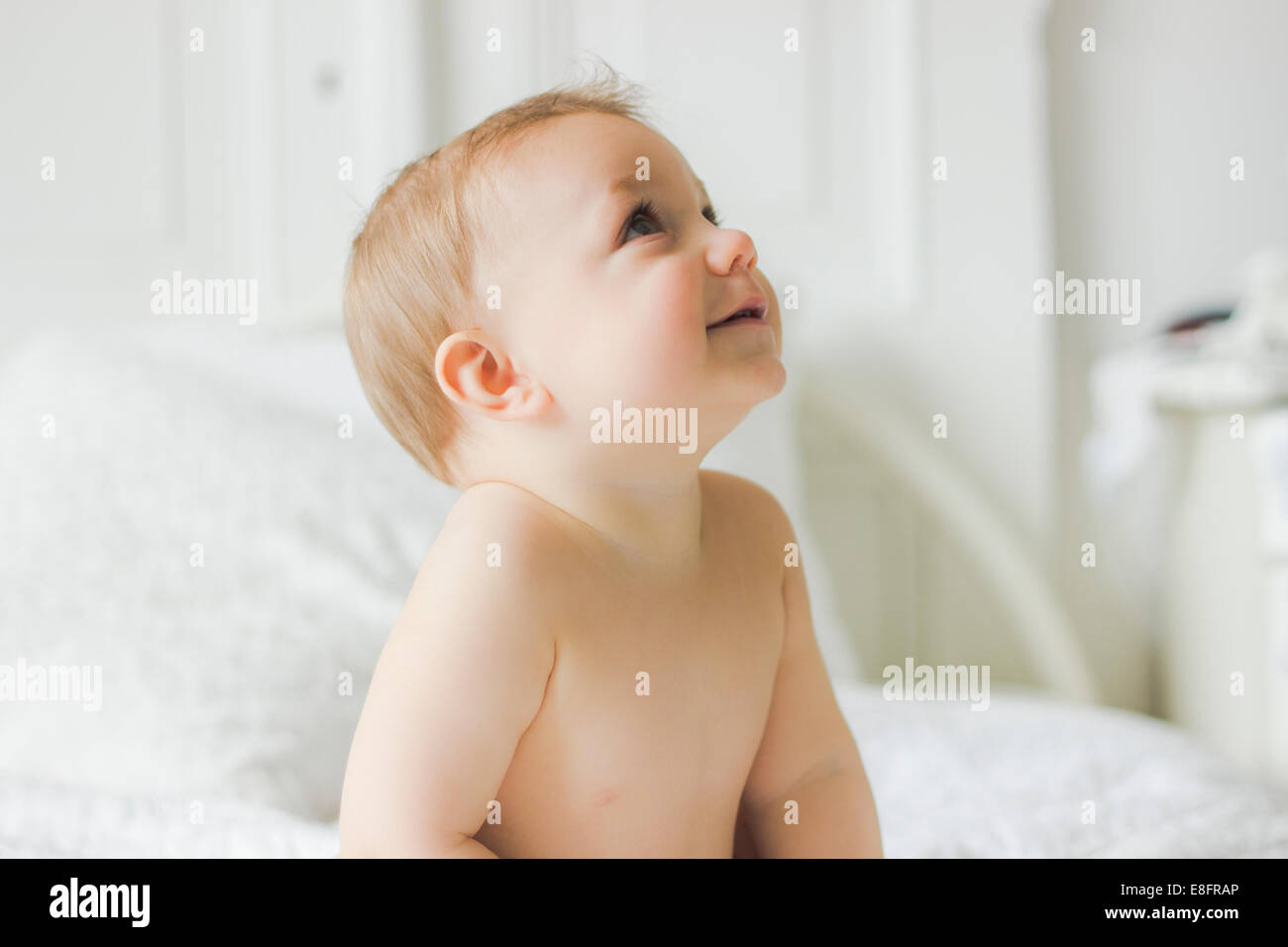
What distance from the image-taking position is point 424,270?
52 centimetres

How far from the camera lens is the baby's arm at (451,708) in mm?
451

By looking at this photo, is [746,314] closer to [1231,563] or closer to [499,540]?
[499,540]

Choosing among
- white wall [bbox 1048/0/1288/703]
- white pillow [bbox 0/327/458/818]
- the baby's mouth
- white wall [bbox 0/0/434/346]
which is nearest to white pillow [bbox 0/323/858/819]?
white pillow [bbox 0/327/458/818]

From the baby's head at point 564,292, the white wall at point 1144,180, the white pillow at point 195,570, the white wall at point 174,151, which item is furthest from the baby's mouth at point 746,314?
the white wall at point 1144,180

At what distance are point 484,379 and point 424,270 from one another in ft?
0.20

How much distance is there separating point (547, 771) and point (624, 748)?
1.4 inches

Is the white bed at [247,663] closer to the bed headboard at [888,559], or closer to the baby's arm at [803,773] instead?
the baby's arm at [803,773]

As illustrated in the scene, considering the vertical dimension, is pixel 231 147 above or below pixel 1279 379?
above

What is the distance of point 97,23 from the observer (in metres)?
1.52

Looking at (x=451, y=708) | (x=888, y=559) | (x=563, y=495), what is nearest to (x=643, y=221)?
(x=563, y=495)

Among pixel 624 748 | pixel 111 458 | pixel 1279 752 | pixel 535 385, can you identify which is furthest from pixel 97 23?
pixel 1279 752

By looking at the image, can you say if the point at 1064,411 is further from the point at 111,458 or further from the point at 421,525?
the point at 111,458

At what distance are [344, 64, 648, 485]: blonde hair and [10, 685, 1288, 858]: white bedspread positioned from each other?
10.3 inches

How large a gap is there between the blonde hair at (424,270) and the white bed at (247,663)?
0.27 m
